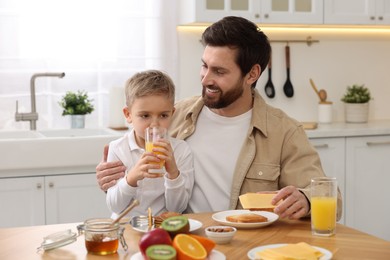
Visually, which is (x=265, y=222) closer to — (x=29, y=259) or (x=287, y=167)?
(x=287, y=167)

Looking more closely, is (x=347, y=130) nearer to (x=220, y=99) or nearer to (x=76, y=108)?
(x=76, y=108)

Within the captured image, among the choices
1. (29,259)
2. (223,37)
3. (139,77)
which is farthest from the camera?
(223,37)

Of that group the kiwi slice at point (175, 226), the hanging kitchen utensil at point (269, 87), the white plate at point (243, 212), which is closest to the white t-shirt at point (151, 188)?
the white plate at point (243, 212)

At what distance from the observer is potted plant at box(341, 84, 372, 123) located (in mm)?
4793

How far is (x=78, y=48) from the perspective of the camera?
170 inches

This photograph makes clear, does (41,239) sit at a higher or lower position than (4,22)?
lower

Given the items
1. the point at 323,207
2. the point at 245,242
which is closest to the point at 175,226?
the point at 245,242

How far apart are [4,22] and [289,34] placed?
1897mm

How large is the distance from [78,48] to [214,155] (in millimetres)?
1927

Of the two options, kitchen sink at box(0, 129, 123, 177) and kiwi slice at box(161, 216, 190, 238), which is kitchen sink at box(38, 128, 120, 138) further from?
kiwi slice at box(161, 216, 190, 238)

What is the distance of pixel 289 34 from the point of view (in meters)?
4.86

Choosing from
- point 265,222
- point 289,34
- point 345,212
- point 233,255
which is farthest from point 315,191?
point 289,34

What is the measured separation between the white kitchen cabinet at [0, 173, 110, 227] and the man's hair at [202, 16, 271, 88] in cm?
135

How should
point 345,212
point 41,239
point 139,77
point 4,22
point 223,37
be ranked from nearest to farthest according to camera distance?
point 41,239 < point 139,77 < point 223,37 < point 4,22 < point 345,212
